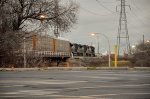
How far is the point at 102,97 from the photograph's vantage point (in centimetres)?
1274

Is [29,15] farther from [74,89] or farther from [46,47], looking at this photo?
[74,89]

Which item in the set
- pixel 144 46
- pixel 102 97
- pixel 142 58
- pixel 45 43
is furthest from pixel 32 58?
pixel 102 97

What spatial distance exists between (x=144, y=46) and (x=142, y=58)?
5872 mm

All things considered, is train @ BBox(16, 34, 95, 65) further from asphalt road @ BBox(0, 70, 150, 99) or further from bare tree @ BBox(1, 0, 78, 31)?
asphalt road @ BBox(0, 70, 150, 99)

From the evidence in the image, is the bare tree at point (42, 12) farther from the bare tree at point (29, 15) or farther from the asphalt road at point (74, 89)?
the asphalt road at point (74, 89)

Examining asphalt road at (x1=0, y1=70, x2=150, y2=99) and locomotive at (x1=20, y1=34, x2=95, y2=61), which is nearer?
asphalt road at (x1=0, y1=70, x2=150, y2=99)

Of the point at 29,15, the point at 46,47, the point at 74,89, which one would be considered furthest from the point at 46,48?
the point at 74,89

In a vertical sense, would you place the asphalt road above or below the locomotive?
below

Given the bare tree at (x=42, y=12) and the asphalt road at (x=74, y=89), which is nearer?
the asphalt road at (x=74, y=89)

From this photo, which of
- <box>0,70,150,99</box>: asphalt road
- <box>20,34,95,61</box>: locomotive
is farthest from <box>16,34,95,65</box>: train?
<box>0,70,150,99</box>: asphalt road

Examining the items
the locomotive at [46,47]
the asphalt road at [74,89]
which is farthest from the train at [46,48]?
the asphalt road at [74,89]

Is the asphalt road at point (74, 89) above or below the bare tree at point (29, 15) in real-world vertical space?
below

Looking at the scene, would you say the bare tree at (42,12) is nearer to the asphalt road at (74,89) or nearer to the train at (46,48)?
the train at (46,48)

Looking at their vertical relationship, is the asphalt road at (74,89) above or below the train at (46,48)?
below
